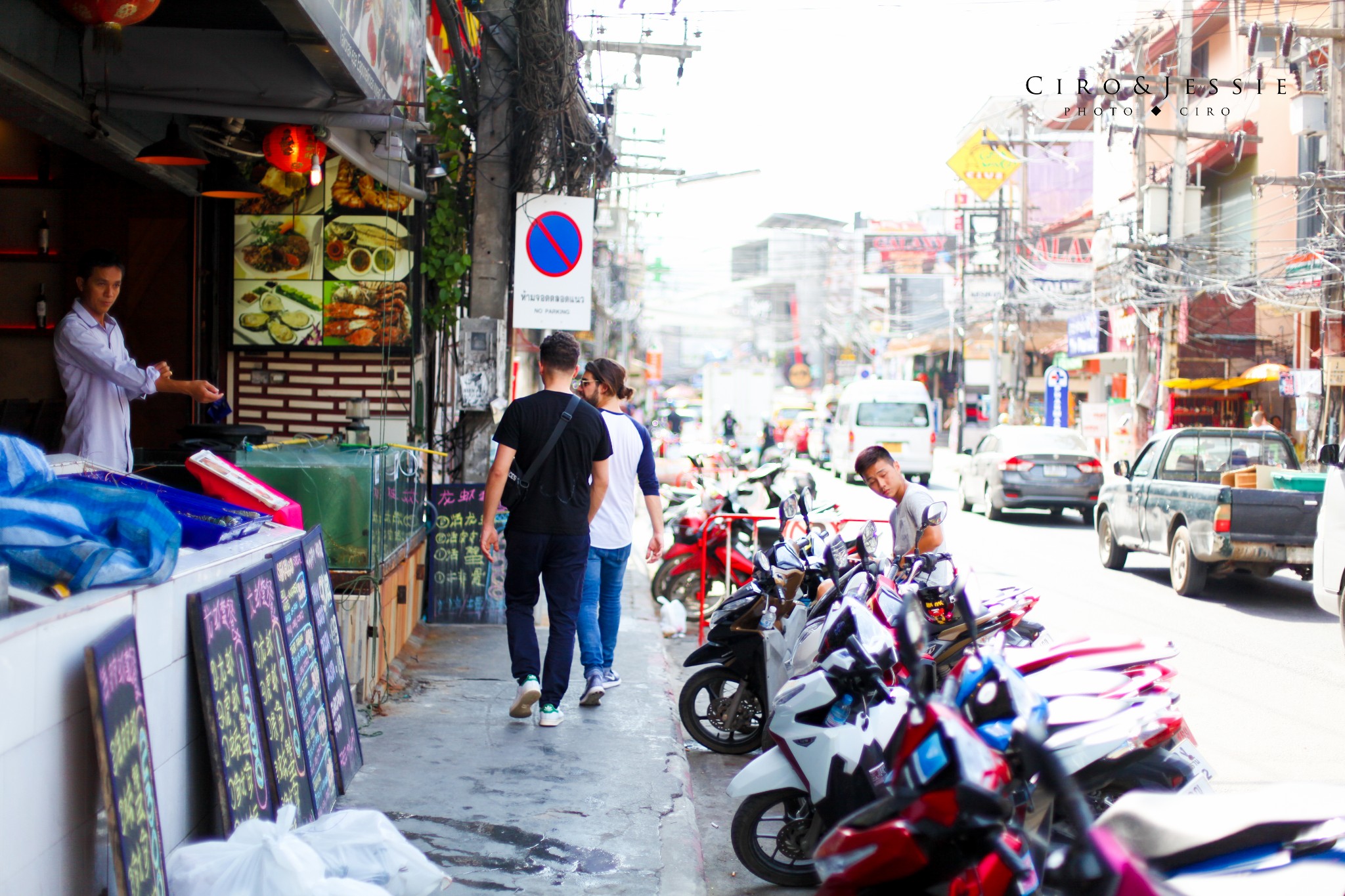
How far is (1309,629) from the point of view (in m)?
9.57

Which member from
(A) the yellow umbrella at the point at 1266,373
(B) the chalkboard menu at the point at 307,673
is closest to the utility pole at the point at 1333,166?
(A) the yellow umbrella at the point at 1266,373

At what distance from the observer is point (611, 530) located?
6473 mm

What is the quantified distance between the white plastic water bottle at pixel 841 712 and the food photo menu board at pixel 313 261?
20.8 feet

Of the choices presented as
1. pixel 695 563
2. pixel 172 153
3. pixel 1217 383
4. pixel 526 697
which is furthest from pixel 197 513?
pixel 1217 383

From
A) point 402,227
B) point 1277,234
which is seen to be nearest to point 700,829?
point 402,227

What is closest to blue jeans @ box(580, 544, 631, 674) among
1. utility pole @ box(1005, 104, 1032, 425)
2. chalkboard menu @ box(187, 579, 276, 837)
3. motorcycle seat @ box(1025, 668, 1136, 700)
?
chalkboard menu @ box(187, 579, 276, 837)

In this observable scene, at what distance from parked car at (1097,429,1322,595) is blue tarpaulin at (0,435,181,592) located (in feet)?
31.6

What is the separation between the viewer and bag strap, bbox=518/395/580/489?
5586mm

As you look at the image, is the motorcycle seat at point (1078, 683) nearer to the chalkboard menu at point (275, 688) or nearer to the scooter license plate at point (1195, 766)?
the scooter license plate at point (1195, 766)

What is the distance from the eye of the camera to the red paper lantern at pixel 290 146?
24.6 ft

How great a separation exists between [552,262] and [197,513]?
203 inches

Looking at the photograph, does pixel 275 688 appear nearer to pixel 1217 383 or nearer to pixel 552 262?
pixel 552 262

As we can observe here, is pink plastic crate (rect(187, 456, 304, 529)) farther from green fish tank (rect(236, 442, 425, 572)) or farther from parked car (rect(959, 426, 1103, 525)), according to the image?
parked car (rect(959, 426, 1103, 525))

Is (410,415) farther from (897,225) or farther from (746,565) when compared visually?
(897,225)
